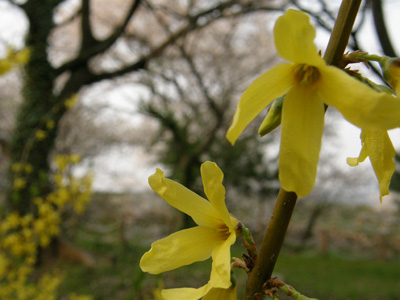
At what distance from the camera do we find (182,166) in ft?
23.0

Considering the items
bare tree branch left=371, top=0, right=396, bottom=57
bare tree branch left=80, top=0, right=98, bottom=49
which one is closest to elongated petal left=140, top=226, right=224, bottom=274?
bare tree branch left=371, top=0, right=396, bottom=57

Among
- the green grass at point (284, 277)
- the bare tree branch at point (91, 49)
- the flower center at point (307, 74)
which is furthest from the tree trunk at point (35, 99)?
the flower center at point (307, 74)

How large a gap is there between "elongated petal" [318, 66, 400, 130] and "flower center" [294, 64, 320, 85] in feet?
0.04

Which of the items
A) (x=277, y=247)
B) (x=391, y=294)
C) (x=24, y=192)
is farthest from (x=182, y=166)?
(x=277, y=247)

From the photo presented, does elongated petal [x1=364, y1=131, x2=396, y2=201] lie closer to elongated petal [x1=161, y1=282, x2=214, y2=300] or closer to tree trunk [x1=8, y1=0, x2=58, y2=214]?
elongated petal [x1=161, y1=282, x2=214, y2=300]

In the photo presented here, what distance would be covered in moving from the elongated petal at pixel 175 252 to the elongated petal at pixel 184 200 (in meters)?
0.03

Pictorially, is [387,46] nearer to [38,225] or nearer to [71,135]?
[38,225]

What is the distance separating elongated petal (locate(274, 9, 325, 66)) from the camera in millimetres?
370

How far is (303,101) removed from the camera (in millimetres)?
454

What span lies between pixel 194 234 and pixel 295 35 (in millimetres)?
296

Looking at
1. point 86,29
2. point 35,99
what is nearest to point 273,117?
point 35,99

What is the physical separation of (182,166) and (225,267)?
21.7 ft

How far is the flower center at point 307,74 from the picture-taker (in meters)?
0.44

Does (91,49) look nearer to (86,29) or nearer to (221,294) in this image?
(86,29)
